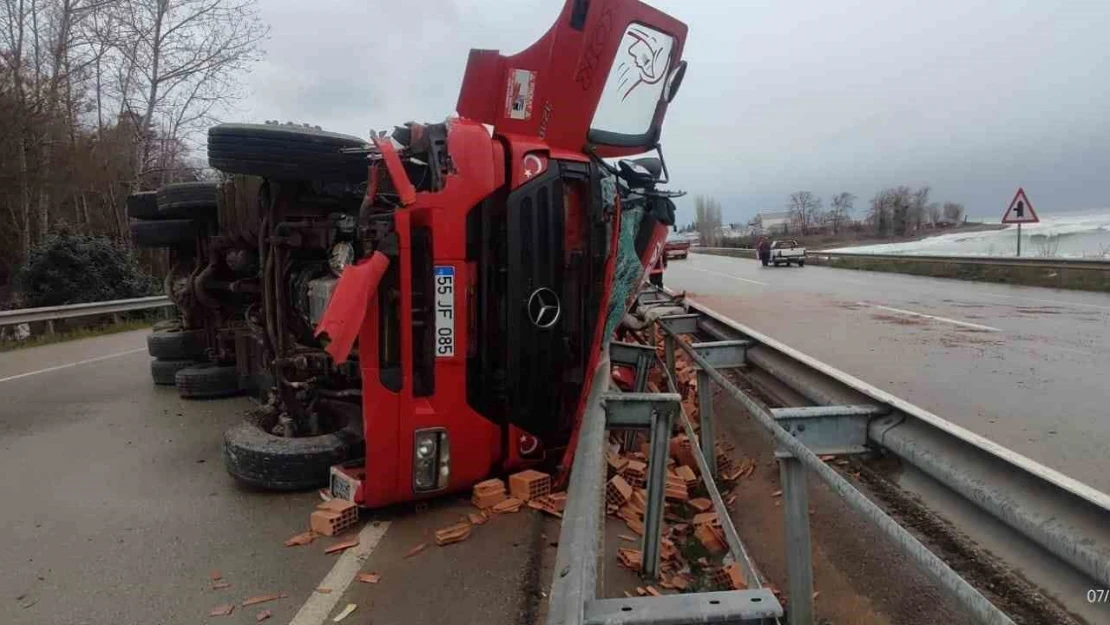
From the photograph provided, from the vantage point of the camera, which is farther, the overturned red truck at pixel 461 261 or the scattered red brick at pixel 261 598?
the overturned red truck at pixel 461 261

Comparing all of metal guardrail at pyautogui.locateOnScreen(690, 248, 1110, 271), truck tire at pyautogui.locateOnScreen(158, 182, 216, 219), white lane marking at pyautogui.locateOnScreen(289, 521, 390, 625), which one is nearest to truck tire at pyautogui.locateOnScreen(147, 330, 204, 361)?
truck tire at pyautogui.locateOnScreen(158, 182, 216, 219)

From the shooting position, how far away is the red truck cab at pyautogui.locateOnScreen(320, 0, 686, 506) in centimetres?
362

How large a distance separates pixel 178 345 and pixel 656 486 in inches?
281

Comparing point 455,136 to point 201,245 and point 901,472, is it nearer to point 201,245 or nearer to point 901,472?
point 901,472

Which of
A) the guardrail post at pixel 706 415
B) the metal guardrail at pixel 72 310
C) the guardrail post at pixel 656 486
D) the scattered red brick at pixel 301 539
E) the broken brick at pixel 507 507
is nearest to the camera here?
the guardrail post at pixel 656 486

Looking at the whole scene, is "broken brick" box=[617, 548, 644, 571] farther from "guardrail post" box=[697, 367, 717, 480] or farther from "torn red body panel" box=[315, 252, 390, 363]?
"torn red body panel" box=[315, 252, 390, 363]

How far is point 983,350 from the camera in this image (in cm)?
823

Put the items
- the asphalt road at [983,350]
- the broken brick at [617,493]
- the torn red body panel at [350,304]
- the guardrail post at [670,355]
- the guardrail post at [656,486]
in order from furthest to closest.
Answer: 1. the guardrail post at [670,355]
2. the asphalt road at [983,350]
3. the broken brick at [617,493]
4. the torn red body panel at [350,304]
5. the guardrail post at [656,486]

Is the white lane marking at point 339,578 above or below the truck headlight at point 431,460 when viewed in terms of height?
below

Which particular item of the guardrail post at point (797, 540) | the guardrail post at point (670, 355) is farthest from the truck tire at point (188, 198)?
the guardrail post at point (797, 540)

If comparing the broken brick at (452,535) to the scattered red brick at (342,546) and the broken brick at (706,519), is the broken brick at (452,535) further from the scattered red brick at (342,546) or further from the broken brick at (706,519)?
the broken brick at (706,519)

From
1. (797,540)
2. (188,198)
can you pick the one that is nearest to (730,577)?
(797,540)

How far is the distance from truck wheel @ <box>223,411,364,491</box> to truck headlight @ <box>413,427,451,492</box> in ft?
2.59

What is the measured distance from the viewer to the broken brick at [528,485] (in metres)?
3.93
